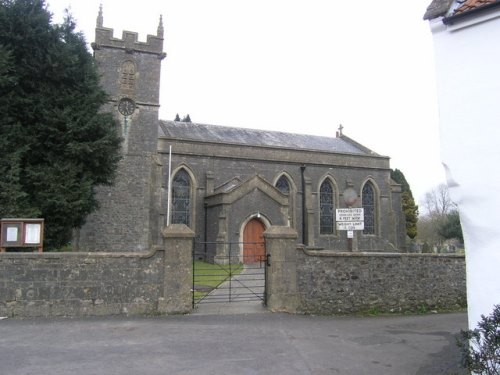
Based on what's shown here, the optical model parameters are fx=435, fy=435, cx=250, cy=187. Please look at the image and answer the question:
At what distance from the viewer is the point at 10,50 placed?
45.5 feet

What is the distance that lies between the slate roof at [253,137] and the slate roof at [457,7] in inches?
932

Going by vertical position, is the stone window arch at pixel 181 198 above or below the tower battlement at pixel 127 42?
below

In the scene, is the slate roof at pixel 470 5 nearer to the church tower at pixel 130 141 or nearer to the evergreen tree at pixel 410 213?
the church tower at pixel 130 141

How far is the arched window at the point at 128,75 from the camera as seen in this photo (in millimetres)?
26031

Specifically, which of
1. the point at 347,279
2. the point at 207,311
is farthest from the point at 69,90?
the point at 347,279

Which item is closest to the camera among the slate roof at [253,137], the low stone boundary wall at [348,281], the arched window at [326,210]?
the low stone boundary wall at [348,281]

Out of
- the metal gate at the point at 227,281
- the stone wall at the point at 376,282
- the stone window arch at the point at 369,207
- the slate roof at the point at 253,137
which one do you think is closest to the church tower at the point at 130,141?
the slate roof at the point at 253,137

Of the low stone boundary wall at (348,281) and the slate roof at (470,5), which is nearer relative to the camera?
the slate roof at (470,5)

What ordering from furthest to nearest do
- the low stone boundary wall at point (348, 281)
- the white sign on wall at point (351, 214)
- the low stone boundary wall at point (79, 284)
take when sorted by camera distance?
the white sign on wall at point (351, 214) → the low stone boundary wall at point (348, 281) → the low stone boundary wall at point (79, 284)

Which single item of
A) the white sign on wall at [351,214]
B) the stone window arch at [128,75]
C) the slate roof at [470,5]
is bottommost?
the white sign on wall at [351,214]

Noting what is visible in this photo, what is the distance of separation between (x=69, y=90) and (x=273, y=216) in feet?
48.0

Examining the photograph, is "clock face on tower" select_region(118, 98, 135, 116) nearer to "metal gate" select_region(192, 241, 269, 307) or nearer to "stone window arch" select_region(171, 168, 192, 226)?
"stone window arch" select_region(171, 168, 192, 226)

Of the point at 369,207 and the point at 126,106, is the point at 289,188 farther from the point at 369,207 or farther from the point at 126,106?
the point at 126,106

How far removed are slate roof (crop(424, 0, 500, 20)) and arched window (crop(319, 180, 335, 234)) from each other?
1056 inches
